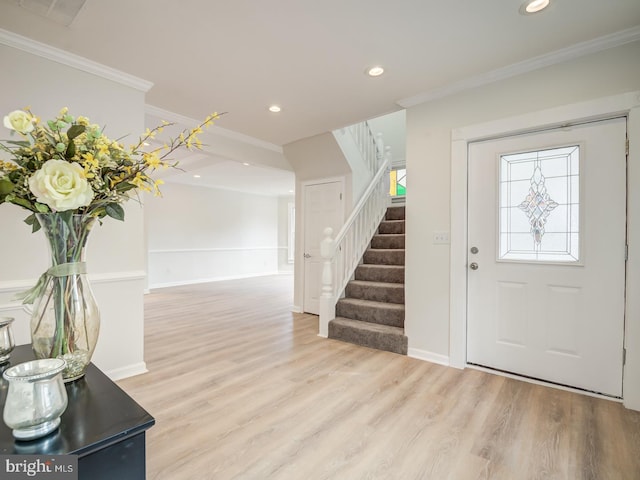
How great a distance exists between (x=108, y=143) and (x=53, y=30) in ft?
6.34

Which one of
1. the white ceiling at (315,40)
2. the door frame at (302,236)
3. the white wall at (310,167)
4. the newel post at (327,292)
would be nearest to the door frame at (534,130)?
the white ceiling at (315,40)

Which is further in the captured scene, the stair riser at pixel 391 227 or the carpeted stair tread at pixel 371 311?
the stair riser at pixel 391 227

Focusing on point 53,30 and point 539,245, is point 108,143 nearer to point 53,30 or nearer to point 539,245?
point 53,30

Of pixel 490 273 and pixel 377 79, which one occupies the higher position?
pixel 377 79

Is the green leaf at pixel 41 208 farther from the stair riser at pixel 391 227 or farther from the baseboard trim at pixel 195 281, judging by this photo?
the baseboard trim at pixel 195 281

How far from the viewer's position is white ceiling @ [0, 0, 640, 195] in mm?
1858

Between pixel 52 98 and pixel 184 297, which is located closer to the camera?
pixel 52 98

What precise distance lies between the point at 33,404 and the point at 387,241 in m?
4.09

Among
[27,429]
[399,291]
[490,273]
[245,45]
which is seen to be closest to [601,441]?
[490,273]

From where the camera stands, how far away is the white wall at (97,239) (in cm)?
212

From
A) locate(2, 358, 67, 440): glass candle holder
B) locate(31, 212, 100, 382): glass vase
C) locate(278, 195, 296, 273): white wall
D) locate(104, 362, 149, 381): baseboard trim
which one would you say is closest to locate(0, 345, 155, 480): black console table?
locate(2, 358, 67, 440): glass candle holder

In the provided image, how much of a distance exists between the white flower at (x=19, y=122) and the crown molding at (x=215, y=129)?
2.72 m

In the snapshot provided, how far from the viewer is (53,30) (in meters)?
2.06

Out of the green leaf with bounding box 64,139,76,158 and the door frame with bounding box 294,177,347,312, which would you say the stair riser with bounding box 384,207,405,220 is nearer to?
the door frame with bounding box 294,177,347,312
